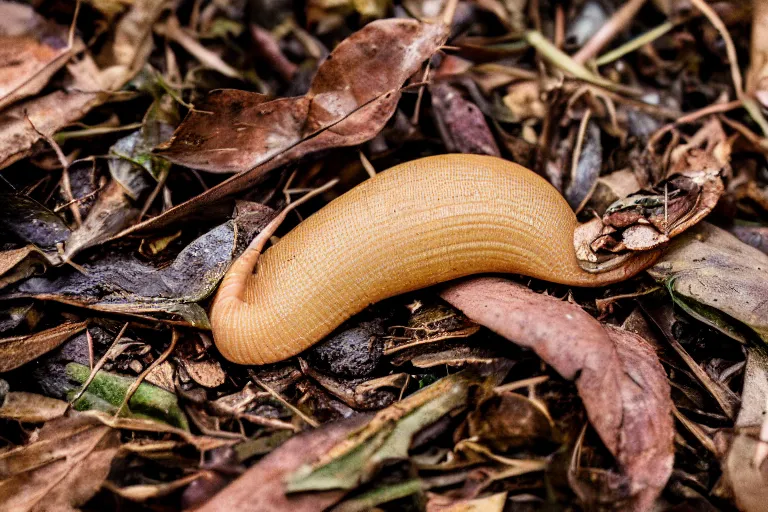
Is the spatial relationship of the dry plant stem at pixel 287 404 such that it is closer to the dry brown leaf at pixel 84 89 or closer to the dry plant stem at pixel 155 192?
the dry plant stem at pixel 155 192

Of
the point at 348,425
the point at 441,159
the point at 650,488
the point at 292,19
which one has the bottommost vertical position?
the point at 650,488

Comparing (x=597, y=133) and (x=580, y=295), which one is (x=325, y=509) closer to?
(x=580, y=295)

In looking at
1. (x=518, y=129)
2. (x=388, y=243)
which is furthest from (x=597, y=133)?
(x=388, y=243)

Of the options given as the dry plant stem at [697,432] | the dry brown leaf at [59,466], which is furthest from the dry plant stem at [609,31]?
the dry brown leaf at [59,466]

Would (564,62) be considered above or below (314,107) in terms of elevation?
below

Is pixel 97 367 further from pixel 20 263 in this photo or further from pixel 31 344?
pixel 20 263

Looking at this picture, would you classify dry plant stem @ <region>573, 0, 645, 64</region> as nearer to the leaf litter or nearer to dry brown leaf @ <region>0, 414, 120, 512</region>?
the leaf litter

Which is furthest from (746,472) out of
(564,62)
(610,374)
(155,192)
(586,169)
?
(155,192)
